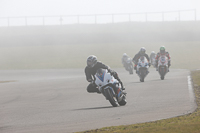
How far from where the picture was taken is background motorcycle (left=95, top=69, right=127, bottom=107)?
42.8 ft

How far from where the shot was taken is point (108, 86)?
1302 centimetres

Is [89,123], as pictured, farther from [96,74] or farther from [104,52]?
[104,52]

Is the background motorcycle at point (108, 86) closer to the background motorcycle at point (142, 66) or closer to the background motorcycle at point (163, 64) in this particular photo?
the background motorcycle at point (142, 66)

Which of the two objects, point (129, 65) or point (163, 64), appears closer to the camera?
point (163, 64)

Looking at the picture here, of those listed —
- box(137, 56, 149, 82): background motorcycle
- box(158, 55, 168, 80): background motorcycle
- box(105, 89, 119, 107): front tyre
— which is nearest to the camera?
A: box(105, 89, 119, 107): front tyre

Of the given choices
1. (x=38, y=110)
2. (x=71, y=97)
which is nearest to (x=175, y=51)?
(x=71, y=97)

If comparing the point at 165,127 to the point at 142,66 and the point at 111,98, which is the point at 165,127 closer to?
the point at 111,98

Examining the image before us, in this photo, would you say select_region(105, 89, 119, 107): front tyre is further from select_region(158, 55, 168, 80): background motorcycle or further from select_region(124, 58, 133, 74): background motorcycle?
select_region(124, 58, 133, 74): background motorcycle

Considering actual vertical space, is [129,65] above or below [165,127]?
below

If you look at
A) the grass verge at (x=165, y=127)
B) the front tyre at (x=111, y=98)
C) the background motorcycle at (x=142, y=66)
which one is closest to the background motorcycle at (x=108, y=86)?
the front tyre at (x=111, y=98)

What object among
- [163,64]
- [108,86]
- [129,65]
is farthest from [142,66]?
[129,65]

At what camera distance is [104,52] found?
58719 mm

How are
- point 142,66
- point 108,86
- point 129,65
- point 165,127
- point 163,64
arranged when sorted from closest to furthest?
point 165,127 < point 108,86 < point 142,66 < point 163,64 < point 129,65

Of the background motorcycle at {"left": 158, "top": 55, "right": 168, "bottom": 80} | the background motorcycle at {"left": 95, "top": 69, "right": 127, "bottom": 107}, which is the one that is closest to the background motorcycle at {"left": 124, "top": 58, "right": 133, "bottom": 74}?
the background motorcycle at {"left": 158, "top": 55, "right": 168, "bottom": 80}
